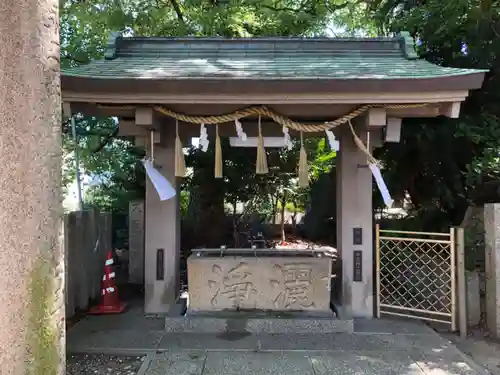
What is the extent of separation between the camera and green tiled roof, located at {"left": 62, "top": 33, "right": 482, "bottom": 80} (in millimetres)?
5629

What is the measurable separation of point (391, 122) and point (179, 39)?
3897 mm

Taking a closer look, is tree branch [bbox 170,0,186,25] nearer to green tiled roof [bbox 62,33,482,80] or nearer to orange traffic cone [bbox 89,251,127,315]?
green tiled roof [bbox 62,33,482,80]

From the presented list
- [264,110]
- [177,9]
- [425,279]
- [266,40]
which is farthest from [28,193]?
[177,9]

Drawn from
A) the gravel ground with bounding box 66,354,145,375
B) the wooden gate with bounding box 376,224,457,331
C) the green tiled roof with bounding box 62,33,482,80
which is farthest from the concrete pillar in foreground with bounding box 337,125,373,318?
the gravel ground with bounding box 66,354,145,375

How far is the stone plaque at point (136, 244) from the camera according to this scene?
9.74m

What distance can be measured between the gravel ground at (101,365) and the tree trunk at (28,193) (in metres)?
2.19

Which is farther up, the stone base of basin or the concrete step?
the stone base of basin

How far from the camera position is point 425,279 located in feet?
23.0

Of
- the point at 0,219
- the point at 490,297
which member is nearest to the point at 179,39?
the point at 0,219

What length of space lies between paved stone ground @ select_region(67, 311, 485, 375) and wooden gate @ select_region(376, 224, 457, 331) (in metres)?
0.41

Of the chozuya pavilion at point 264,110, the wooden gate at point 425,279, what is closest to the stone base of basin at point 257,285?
the chozuya pavilion at point 264,110

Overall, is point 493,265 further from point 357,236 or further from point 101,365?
point 101,365

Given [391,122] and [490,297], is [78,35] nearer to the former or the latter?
[391,122]

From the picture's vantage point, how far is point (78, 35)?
11703 millimetres
